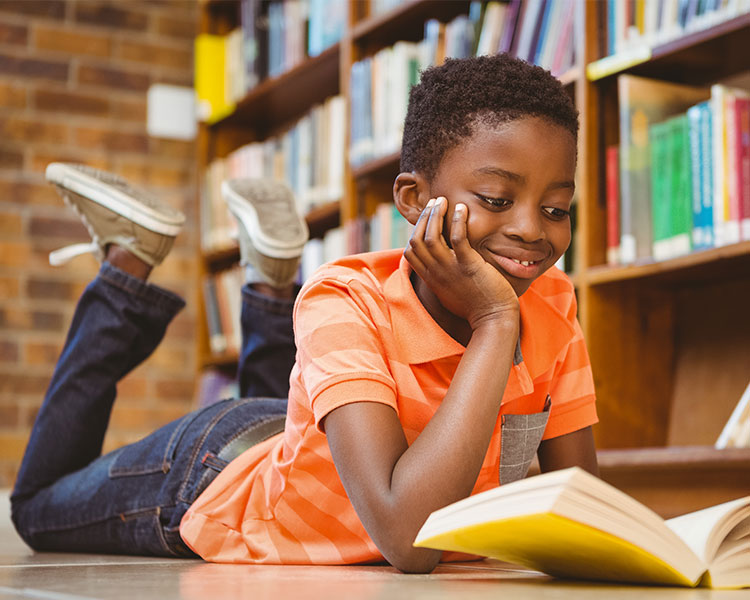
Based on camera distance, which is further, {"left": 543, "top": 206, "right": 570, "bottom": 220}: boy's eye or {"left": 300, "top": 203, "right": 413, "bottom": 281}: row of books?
{"left": 300, "top": 203, "right": 413, "bottom": 281}: row of books

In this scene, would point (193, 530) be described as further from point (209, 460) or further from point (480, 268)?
point (480, 268)

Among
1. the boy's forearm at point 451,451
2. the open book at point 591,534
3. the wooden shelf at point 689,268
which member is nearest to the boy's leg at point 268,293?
the wooden shelf at point 689,268

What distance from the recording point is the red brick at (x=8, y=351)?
10.3 feet

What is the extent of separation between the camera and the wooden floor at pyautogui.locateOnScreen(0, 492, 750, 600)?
72 cm

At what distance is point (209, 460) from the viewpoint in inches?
52.8

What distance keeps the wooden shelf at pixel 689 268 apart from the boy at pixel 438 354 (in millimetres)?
641

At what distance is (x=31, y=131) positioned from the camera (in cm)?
324

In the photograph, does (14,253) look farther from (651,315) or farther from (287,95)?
(651,315)

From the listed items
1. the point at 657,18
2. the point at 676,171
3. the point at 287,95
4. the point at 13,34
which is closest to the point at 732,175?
the point at 676,171

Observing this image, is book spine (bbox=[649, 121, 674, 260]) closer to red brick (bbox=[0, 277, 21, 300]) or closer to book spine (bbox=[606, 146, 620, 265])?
book spine (bbox=[606, 146, 620, 265])

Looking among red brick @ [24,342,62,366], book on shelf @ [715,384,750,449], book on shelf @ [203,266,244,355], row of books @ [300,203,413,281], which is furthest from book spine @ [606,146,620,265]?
red brick @ [24,342,62,366]

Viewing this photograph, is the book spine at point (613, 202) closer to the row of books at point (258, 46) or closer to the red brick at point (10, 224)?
the row of books at point (258, 46)

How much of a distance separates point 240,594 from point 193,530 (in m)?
0.49

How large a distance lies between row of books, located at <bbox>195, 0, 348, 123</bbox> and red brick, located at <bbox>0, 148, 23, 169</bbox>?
2.08ft
